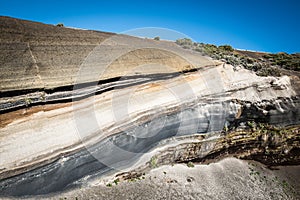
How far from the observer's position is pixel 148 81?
5.79 meters

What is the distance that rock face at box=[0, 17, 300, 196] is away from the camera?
3926 mm

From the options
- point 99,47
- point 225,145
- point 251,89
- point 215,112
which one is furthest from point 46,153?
point 251,89

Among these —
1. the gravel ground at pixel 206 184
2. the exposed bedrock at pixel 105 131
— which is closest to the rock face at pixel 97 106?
the exposed bedrock at pixel 105 131

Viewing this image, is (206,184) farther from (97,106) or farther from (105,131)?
(97,106)

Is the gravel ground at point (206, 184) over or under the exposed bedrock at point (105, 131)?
under

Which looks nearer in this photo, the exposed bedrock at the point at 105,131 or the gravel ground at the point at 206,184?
the exposed bedrock at the point at 105,131

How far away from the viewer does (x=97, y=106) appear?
15.8ft

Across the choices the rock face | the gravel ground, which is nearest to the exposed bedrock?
the rock face

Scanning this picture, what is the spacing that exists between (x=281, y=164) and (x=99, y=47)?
875cm

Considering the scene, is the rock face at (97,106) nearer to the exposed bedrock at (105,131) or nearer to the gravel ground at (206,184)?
the exposed bedrock at (105,131)

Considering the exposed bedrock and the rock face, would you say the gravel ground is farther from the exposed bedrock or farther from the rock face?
the exposed bedrock

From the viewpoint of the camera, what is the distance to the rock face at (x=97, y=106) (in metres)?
3.93

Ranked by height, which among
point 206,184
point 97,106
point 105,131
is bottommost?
point 206,184

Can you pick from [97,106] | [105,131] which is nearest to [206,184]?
[105,131]
